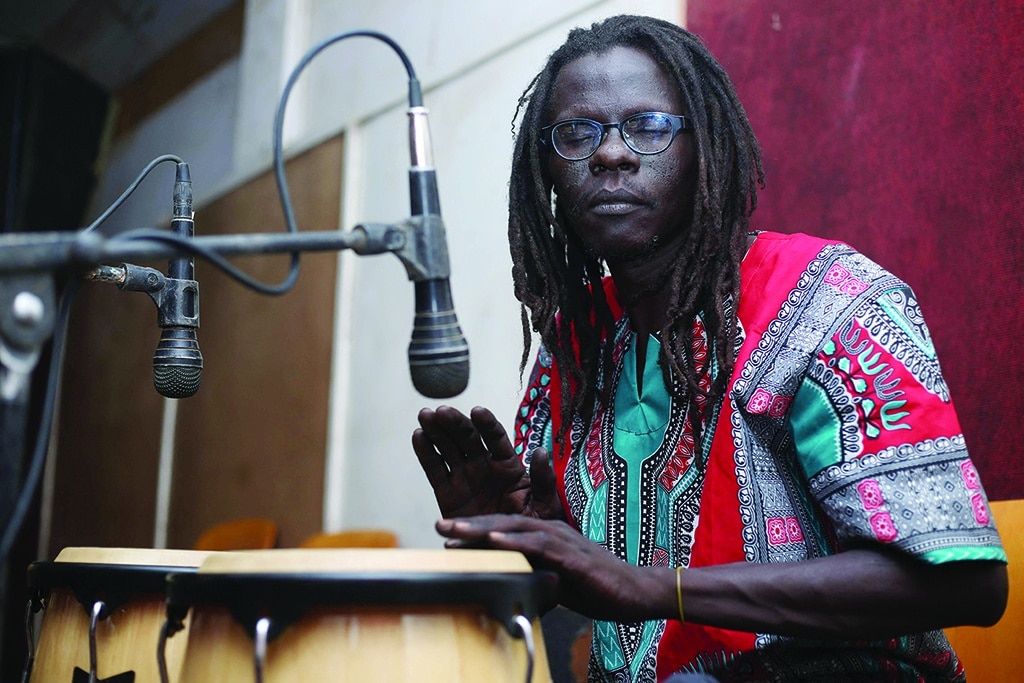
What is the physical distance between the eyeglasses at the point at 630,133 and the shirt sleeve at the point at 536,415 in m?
0.39

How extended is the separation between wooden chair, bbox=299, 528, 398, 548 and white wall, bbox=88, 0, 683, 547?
10 cm

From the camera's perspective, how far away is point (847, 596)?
4.23 feet

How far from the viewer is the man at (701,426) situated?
50.9 inches

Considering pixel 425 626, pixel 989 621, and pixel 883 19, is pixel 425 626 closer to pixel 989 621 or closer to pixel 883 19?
pixel 989 621

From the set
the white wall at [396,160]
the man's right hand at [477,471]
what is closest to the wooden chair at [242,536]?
the white wall at [396,160]

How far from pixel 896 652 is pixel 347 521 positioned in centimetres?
268

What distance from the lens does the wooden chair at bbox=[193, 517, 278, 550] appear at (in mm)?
3916

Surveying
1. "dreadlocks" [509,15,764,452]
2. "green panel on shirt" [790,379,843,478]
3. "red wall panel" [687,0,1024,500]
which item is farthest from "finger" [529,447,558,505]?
"red wall panel" [687,0,1024,500]

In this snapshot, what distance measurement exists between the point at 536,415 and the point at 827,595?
72cm

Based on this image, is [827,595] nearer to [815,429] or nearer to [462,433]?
[815,429]

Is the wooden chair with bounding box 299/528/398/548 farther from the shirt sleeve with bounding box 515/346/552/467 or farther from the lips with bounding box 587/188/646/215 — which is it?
the lips with bounding box 587/188/646/215

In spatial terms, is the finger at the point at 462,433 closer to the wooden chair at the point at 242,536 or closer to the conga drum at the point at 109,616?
the conga drum at the point at 109,616

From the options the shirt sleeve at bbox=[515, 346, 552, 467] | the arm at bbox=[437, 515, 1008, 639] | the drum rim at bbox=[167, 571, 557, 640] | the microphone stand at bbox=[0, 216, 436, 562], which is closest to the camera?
the microphone stand at bbox=[0, 216, 436, 562]

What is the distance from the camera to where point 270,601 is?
1.04 meters
